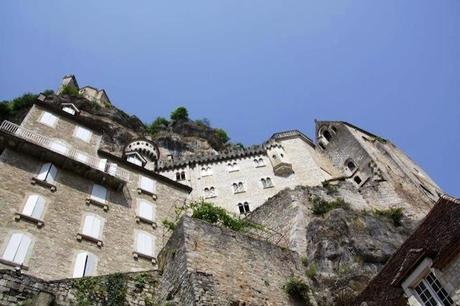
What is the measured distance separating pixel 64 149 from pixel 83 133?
2.63 meters

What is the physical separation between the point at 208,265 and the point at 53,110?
50.6ft

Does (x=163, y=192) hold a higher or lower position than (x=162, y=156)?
lower

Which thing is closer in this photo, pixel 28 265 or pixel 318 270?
pixel 28 265

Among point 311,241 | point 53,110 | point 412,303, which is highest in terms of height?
point 53,110

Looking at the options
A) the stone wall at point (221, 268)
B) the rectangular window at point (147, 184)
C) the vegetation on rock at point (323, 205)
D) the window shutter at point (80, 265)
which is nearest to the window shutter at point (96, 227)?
the window shutter at point (80, 265)

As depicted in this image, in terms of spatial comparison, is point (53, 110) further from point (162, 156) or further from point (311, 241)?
point (162, 156)

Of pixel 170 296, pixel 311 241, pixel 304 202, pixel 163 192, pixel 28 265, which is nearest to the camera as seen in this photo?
pixel 170 296

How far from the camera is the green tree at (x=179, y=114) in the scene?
53053 mm

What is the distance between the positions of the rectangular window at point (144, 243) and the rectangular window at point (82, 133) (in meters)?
7.66

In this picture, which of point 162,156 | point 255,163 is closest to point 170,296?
point 255,163

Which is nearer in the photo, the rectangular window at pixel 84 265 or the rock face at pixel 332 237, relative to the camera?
the rectangular window at pixel 84 265

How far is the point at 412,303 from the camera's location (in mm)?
9516

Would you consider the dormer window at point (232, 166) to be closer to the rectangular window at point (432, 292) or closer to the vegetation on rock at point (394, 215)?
the vegetation on rock at point (394, 215)

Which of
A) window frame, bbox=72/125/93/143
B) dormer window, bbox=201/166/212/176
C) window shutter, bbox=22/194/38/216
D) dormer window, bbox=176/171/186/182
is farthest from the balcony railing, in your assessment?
dormer window, bbox=201/166/212/176
